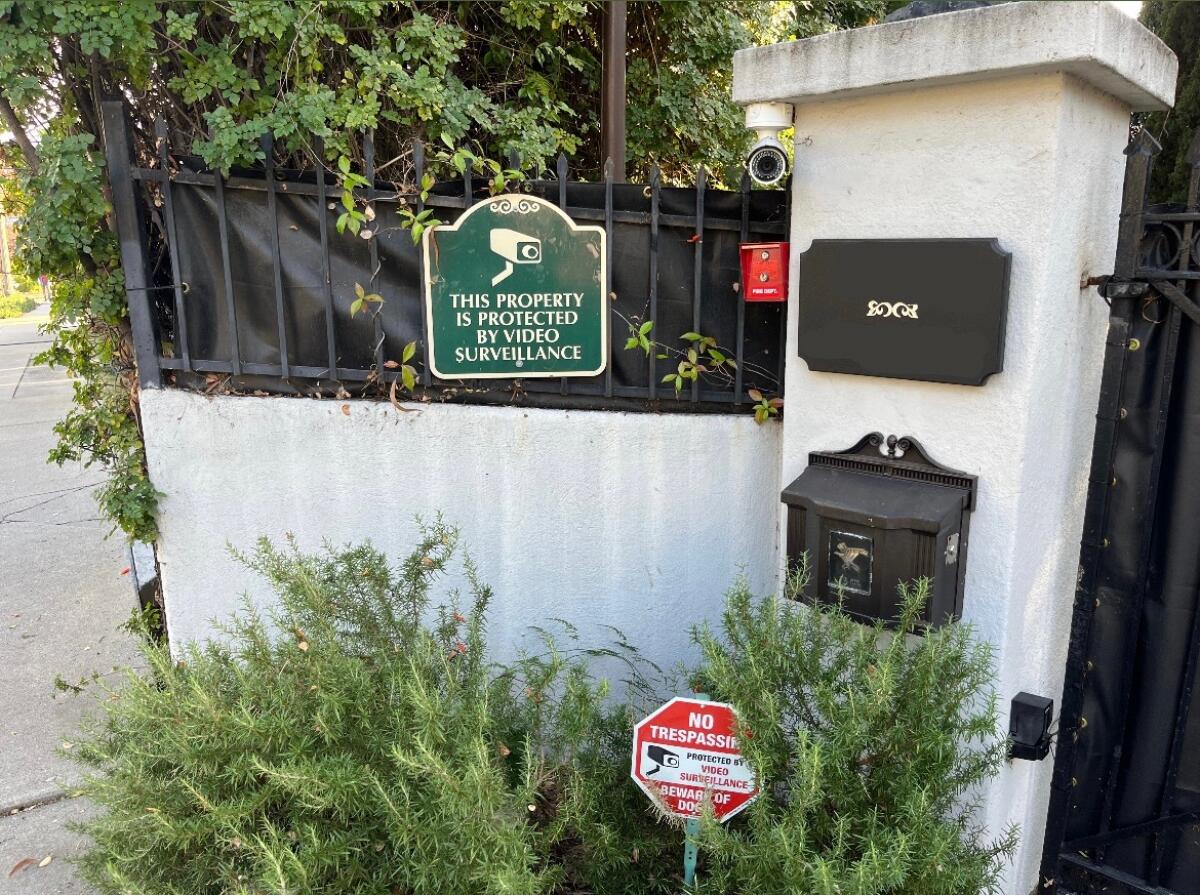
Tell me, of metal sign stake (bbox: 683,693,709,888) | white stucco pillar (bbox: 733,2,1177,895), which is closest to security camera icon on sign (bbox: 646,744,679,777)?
metal sign stake (bbox: 683,693,709,888)

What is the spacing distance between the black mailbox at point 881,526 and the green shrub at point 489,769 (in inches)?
5.2

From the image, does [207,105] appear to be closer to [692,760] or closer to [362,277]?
[362,277]

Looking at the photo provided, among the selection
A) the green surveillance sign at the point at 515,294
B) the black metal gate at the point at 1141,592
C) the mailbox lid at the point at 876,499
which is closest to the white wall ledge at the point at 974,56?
the black metal gate at the point at 1141,592

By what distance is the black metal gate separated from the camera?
8.13ft

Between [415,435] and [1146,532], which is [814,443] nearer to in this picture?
[1146,532]

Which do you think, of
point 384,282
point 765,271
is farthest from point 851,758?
point 384,282

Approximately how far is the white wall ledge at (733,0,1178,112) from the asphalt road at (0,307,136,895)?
2.93 metres

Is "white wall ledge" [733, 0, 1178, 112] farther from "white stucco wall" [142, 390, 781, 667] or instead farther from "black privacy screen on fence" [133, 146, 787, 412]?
"white stucco wall" [142, 390, 781, 667]

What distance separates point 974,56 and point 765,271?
0.96m

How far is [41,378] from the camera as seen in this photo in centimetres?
1636

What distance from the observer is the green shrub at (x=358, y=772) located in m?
2.06

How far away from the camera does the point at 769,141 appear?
2.73 meters

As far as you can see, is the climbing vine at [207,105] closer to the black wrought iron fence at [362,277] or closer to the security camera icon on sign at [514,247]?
the black wrought iron fence at [362,277]

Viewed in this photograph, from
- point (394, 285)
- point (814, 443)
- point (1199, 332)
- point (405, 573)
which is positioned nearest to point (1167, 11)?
point (1199, 332)
